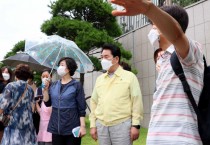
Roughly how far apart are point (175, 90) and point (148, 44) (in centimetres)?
958

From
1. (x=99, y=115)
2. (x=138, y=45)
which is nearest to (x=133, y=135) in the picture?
(x=99, y=115)

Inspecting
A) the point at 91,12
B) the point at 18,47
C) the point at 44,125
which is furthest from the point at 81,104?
the point at 18,47

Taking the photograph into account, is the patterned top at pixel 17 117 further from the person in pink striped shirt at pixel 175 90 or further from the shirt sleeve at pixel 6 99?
the person in pink striped shirt at pixel 175 90

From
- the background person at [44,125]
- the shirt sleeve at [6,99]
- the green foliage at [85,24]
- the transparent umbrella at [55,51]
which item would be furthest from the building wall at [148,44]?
the shirt sleeve at [6,99]

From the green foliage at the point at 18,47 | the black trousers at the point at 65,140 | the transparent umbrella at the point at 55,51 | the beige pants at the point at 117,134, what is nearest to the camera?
the beige pants at the point at 117,134

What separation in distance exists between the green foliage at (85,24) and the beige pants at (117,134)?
7195 mm

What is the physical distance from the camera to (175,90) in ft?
5.83

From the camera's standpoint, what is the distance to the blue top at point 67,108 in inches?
157

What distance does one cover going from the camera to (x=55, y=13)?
12156 millimetres

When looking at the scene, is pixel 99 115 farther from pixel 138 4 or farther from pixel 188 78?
pixel 138 4

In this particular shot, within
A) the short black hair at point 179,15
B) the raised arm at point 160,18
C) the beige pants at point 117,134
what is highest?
the short black hair at point 179,15

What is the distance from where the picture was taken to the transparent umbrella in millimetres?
4992

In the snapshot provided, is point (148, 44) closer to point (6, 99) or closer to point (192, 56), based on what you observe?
point (6, 99)

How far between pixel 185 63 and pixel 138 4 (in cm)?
42
